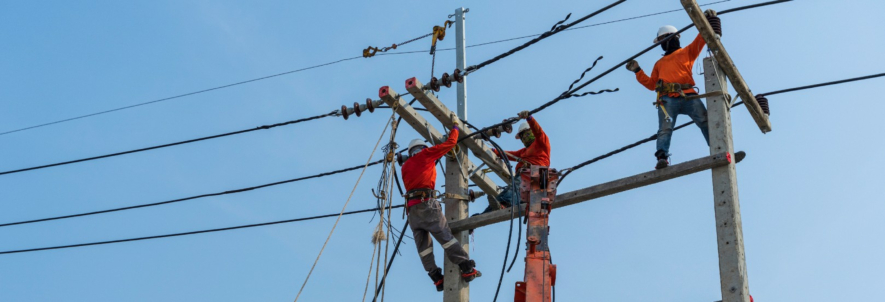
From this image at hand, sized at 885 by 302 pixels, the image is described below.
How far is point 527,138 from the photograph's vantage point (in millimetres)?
11844

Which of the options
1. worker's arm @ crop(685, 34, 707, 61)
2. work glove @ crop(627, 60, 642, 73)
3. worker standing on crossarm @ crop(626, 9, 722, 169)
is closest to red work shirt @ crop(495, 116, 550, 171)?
work glove @ crop(627, 60, 642, 73)

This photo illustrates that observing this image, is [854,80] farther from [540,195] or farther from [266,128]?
[266,128]

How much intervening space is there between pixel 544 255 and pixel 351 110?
11.2ft

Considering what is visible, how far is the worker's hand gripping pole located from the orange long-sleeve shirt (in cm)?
167

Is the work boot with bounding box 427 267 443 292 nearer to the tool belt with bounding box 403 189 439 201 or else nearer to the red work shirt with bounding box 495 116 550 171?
the tool belt with bounding box 403 189 439 201

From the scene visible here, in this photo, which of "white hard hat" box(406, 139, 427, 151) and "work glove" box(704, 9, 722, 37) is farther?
"white hard hat" box(406, 139, 427, 151)

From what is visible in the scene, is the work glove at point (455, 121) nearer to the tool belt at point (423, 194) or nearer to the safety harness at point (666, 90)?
the tool belt at point (423, 194)

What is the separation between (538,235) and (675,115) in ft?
6.87

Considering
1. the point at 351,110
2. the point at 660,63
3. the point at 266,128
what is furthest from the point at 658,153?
the point at 266,128

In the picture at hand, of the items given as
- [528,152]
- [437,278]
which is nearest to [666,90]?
[528,152]

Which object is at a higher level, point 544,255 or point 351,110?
point 351,110

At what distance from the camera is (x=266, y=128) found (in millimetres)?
12688

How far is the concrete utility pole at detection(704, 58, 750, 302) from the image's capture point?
27.8ft

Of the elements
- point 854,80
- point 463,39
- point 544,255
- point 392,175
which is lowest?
point 544,255
